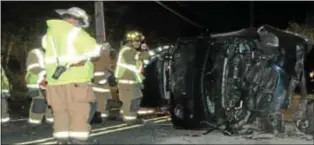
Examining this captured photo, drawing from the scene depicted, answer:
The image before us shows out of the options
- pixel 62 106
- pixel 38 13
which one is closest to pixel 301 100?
pixel 62 106

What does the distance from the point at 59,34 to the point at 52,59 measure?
1.06 feet

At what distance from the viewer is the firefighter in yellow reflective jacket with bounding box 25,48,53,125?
10.6 metres

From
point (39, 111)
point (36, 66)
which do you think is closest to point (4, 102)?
point (39, 111)

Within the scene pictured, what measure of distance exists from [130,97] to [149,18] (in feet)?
40.6

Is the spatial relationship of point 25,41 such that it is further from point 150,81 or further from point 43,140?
point 43,140

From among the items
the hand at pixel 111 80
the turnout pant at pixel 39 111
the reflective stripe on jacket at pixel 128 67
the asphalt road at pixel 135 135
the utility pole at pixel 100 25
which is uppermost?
the utility pole at pixel 100 25

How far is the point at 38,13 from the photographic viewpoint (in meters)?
20.1

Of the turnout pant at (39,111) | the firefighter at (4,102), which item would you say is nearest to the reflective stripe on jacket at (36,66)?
the turnout pant at (39,111)

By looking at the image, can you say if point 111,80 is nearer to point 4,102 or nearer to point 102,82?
point 102,82

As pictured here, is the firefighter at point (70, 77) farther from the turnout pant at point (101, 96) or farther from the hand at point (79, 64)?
the turnout pant at point (101, 96)

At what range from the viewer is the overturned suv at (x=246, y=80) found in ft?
28.5

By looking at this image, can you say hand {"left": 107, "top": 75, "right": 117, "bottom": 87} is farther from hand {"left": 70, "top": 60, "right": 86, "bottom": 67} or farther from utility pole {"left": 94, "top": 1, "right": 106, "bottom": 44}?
hand {"left": 70, "top": 60, "right": 86, "bottom": 67}

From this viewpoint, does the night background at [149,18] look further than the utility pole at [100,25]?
Yes

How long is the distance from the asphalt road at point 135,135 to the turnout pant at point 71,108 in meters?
0.93
